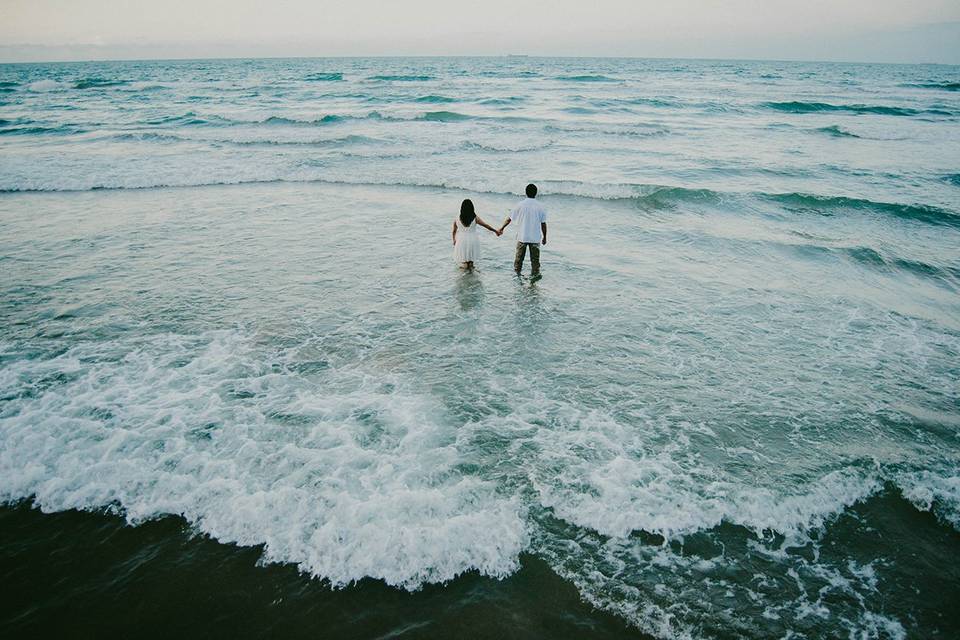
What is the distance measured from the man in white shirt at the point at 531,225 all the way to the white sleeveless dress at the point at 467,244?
60 centimetres

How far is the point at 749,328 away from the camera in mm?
8227

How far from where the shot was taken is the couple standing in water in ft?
30.6

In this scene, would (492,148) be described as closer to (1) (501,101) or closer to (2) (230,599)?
(2) (230,599)

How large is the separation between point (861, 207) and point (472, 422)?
51.5 feet

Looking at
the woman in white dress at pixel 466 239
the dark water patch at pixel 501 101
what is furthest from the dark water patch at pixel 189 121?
the woman in white dress at pixel 466 239

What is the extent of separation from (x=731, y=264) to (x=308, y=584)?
33.5ft

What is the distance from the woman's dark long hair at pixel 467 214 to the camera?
9.31 m

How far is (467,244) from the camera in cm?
984

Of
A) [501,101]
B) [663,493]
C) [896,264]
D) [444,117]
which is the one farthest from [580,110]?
[663,493]

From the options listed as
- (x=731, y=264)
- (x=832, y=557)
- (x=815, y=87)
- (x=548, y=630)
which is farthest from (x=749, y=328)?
(x=815, y=87)

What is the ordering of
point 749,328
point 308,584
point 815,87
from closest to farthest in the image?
point 308,584
point 749,328
point 815,87

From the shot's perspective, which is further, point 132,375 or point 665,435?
point 132,375

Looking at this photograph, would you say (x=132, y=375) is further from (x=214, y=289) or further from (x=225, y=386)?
(x=214, y=289)

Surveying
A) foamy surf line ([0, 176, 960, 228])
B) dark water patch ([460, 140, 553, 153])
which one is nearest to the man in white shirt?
foamy surf line ([0, 176, 960, 228])
